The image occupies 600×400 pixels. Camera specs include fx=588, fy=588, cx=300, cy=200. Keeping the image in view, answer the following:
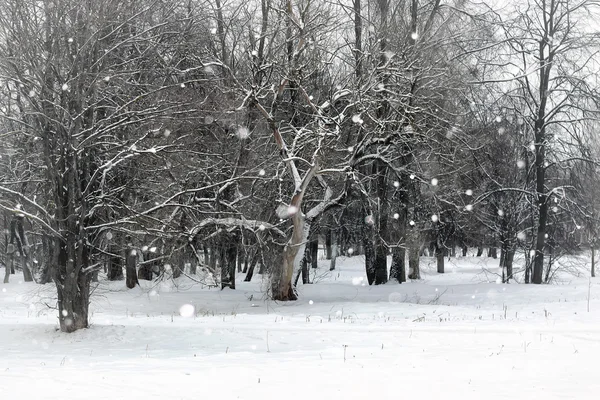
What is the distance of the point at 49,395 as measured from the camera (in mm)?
6062

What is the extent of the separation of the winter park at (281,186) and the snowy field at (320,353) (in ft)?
0.19

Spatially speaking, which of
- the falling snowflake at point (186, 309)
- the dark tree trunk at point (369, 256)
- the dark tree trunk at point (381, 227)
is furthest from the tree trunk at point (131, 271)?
the dark tree trunk at point (369, 256)

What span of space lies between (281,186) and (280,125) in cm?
227

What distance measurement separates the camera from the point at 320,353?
9.04m

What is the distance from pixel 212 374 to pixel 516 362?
412cm

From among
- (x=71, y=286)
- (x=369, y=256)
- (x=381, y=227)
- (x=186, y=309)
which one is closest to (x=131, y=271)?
(x=186, y=309)

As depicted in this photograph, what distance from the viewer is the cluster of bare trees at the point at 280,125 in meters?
11.6

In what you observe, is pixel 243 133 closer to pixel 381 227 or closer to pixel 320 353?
pixel 381 227

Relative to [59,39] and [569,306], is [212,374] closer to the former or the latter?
[59,39]

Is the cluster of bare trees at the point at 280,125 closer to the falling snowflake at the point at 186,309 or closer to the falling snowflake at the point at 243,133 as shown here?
the falling snowflake at the point at 243,133

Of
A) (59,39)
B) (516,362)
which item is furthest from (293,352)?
(59,39)

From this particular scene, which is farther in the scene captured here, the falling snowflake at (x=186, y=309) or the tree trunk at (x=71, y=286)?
the falling snowflake at (x=186, y=309)

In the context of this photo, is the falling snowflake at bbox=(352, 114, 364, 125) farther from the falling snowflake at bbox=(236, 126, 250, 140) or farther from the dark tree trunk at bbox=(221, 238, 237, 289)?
the dark tree trunk at bbox=(221, 238, 237, 289)

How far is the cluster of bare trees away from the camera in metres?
11.6
